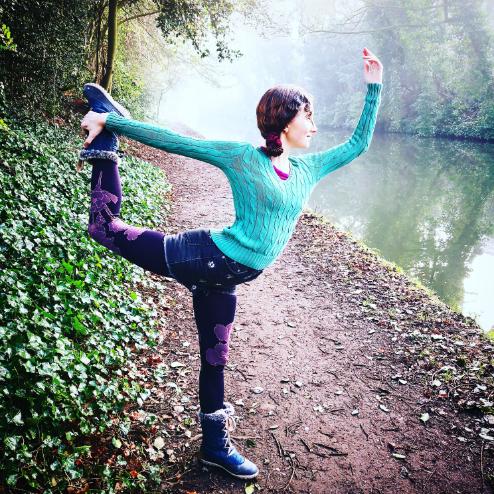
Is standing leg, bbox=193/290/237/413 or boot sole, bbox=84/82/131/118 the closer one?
boot sole, bbox=84/82/131/118

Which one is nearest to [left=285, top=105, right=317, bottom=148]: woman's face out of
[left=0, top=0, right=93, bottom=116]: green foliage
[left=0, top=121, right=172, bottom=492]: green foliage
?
[left=0, top=121, right=172, bottom=492]: green foliage

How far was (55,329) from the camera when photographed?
321 centimetres

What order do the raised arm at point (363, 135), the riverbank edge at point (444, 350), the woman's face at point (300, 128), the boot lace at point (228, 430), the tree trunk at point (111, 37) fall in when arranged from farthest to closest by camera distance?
1. the tree trunk at point (111, 37)
2. the riverbank edge at point (444, 350)
3. the boot lace at point (228, 430)
4. the raised arm at point (363, 135)
5. the woman's face at point (300, 128)

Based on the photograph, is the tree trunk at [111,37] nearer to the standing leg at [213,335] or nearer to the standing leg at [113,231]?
the standing leg at [113,231]

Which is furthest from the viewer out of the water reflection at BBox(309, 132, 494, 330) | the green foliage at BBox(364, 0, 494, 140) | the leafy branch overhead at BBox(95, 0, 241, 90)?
the green foliage at BBox(364, 0, 494, 140)

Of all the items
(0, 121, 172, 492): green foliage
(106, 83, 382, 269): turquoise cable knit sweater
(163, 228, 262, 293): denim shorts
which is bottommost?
(0, 121, 172, 492): green foliage

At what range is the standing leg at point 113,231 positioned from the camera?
222 centimetres

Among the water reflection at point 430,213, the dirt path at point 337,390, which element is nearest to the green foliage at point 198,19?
the water reflection at point 430,213

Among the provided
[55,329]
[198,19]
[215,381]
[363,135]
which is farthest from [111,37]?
[215,381]

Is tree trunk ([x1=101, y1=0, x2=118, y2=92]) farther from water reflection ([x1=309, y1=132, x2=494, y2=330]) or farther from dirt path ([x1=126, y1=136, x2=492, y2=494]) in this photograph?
water reflection ([x1=309, y1=132, x2=494, y2=330])

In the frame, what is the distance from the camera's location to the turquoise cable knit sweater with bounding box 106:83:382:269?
217cm

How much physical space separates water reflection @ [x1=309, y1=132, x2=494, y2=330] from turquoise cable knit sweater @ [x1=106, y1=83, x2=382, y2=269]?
7.08 meters

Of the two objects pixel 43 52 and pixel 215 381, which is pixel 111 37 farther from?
pixel 215 381

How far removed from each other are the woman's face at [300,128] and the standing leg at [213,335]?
1066 millimetres
